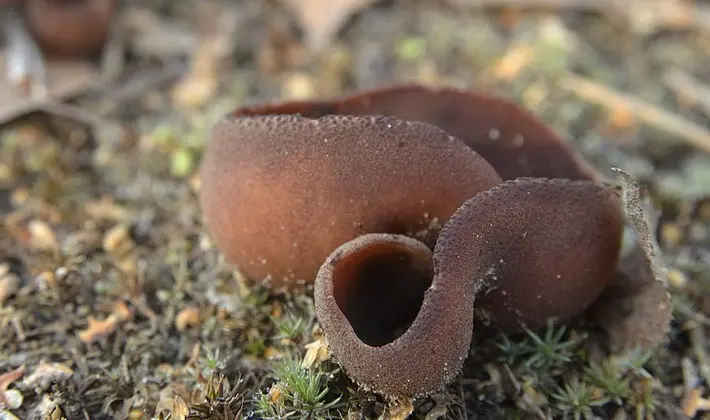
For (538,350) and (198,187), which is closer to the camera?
(538,350)

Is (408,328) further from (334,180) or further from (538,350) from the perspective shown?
(538,350)

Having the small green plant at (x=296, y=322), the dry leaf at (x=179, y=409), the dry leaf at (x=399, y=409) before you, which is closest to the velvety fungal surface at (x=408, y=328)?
the dry leaf at (x=399, y=409)

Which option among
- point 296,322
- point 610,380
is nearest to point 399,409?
point 296,322

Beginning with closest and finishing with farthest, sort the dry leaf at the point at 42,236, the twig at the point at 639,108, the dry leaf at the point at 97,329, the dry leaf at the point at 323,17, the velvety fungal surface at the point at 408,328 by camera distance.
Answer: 1. the velvety fungal surface at the point at 408,328
2. the dry leaf at the point at 97,329
3. the dry leaf at the point at 42,236
4. the twig at the point at 639,108
5. the dry leaf at the point at 323,17

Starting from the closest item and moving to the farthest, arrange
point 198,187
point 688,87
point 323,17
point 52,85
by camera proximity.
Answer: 1. point 198,187
2. point 52,85
3. point 688,87
4. point 323,17

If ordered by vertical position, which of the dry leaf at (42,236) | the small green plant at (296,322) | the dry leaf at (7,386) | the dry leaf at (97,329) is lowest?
the dry leaf at (97,329)

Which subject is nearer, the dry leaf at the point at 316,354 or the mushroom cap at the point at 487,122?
the dry leaf at the point at 316,354

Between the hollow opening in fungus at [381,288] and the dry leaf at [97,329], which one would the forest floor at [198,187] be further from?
the hollow opening in fungus at [381,288]
